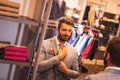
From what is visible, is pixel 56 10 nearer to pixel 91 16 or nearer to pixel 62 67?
pixel 62 67

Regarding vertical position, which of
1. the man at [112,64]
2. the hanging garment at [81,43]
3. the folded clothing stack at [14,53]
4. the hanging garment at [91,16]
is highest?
the hanging garment at [91,16]

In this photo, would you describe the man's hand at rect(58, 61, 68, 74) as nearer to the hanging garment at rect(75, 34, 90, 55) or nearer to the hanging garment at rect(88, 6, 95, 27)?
the hanging garment at rect(75, 34, 90, 55)

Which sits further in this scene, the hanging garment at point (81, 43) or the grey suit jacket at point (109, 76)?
the hanging garment at point (81, 43)

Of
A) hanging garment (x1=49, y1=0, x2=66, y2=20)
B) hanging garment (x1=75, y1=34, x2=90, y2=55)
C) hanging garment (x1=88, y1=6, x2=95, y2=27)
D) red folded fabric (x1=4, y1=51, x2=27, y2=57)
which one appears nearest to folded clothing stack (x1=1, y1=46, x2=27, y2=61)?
red folded fabric (x1=4, y1=51, x2=27, y2=57)

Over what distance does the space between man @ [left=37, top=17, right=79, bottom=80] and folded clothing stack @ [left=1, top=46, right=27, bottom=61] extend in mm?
185

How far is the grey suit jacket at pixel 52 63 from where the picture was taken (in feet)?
6.81

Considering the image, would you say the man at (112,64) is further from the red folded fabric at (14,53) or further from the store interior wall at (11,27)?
the store interior wall at (11,27)

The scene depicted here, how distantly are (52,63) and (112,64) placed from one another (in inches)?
28.2

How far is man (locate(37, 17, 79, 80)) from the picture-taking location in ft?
6.88

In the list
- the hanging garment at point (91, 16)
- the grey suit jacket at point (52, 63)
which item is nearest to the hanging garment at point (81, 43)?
the hanging garment at point (91, 16)

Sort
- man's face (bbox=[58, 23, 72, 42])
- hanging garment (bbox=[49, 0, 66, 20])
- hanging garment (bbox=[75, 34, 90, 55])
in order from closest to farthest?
1. man's face (bbox=[58, 23, 72, 42])
2. hanging garment (bbox=[49, 0, 66, 20])
3. hanging garment (bbox=[75, 34, 90, 55])

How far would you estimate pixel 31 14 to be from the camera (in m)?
2.47

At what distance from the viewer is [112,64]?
152cm

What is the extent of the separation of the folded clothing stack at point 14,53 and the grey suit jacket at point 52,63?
18 centimetres
